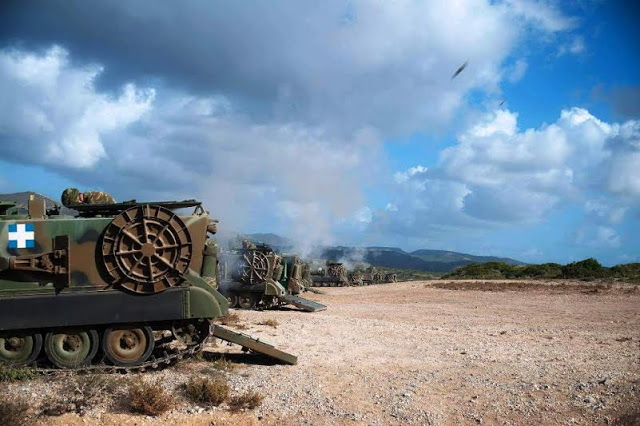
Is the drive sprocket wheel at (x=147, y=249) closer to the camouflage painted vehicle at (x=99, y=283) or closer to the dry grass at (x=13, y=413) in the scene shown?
the camouflage painted vehicle at (x=99, y=283)

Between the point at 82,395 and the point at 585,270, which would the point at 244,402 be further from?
the point at 585,270

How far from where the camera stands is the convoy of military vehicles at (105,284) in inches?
366

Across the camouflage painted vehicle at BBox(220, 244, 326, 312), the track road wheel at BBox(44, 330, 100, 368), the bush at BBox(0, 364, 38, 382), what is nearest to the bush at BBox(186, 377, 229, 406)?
the track road wheel at BBox(44, 330, 100, 368)

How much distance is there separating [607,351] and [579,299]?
15.5 meters

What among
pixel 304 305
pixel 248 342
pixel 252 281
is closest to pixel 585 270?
pixel 304 305

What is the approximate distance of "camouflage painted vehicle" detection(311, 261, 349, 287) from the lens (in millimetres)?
48562

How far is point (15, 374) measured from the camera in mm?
8695

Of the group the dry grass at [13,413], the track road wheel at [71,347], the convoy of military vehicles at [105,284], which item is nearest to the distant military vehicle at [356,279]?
the convoy of military vehicles at [105,284]

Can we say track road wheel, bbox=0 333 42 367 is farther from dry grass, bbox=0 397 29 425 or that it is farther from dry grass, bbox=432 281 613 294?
dry grass, bbox=432 281 613 294

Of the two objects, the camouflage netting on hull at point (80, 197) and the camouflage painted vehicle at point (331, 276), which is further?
the camouflage painted vehicle at point (331, 276)

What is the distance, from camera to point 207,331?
10.4 meters

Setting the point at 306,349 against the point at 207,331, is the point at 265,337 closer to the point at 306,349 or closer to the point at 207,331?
the point at 306,349

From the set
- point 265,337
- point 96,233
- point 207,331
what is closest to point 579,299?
point 265,337

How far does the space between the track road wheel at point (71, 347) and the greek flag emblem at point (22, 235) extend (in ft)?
5.12
